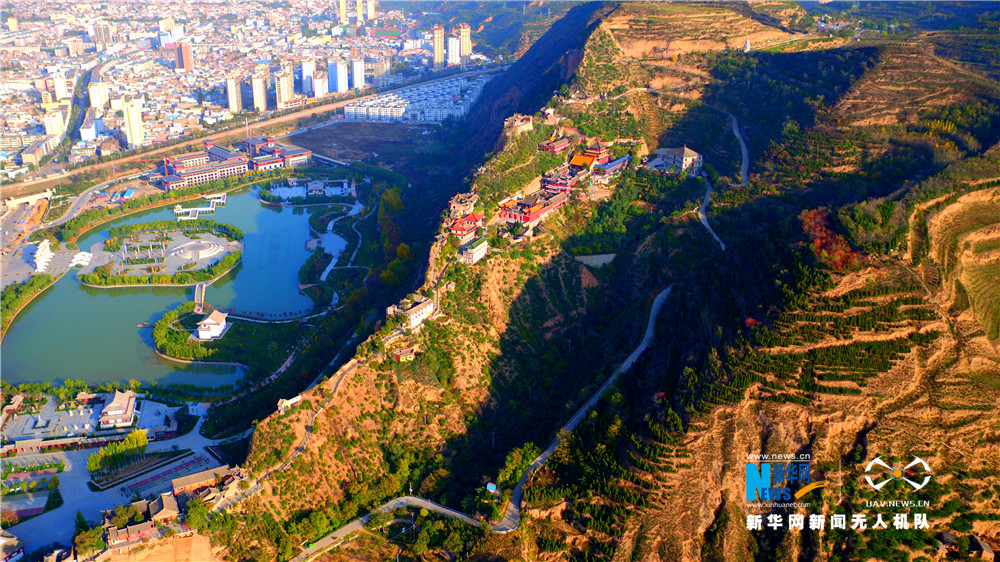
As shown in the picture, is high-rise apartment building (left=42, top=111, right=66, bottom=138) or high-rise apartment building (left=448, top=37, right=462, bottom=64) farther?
high-rise apartment building (left=448, top=37, right=462, bottom=64)

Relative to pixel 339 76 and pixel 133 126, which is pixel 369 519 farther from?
pixel 339 76

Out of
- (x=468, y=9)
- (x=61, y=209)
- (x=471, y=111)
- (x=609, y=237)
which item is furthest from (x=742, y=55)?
(x=468, y=9)

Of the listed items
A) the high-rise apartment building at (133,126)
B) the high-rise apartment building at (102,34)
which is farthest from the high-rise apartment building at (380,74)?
the high-rise apartment building at (102,34)

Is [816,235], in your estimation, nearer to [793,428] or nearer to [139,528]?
[793,428]

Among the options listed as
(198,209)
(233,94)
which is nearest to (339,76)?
(233,94)

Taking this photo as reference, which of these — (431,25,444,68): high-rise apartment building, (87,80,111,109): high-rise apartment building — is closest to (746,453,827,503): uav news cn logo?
(87,80,111,109): high-rise apartment building

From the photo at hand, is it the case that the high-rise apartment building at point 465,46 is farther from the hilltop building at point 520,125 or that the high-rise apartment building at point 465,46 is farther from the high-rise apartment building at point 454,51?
the hilltop building at point 520,125

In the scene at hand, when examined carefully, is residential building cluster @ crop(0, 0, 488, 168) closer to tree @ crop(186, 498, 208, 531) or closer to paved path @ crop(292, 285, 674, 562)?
tree @ crop(186, 498, 208, 531)
